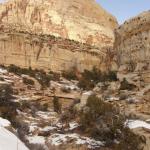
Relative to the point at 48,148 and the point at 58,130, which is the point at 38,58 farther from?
the point at 48,148

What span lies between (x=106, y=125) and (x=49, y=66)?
78.7 ft

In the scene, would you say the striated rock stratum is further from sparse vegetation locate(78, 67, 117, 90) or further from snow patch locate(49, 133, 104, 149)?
snow patch locate(49, 133, 104, 149)

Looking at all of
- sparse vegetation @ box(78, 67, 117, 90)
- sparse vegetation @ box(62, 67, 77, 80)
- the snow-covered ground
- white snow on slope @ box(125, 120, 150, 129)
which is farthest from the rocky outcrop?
the snow-covered ground

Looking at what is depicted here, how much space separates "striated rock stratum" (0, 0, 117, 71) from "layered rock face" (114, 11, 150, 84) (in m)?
6.21

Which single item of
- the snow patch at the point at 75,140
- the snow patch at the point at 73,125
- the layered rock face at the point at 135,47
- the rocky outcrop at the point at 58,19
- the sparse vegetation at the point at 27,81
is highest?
the rocky outcrop at the point at 58,19

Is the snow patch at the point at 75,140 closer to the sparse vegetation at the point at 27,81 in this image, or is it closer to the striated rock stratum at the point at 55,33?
the sparse vegetation at the point at 27,81

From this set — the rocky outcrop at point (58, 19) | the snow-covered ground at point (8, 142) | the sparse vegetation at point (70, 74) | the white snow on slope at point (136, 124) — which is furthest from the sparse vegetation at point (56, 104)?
the rocky outcrop at point (58, 19)

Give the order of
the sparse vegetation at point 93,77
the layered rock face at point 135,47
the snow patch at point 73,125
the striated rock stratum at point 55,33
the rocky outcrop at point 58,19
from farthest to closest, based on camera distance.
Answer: the rocky outcrop at point 58,19
the striated rock stratum at point 55,33
the sparse vegetation at point 93,77
the layered rock face at point 135,47
the snow patch at point 73,125

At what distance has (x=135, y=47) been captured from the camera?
35375 mm

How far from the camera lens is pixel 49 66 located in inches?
1607

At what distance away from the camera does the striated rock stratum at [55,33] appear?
40125mm

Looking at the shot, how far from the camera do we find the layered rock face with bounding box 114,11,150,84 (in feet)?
109

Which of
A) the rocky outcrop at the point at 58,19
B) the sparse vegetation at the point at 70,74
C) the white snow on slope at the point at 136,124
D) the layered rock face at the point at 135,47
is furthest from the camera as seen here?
the rocky outcrop at the point at 58,19

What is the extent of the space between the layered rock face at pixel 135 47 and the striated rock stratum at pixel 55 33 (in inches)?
245
